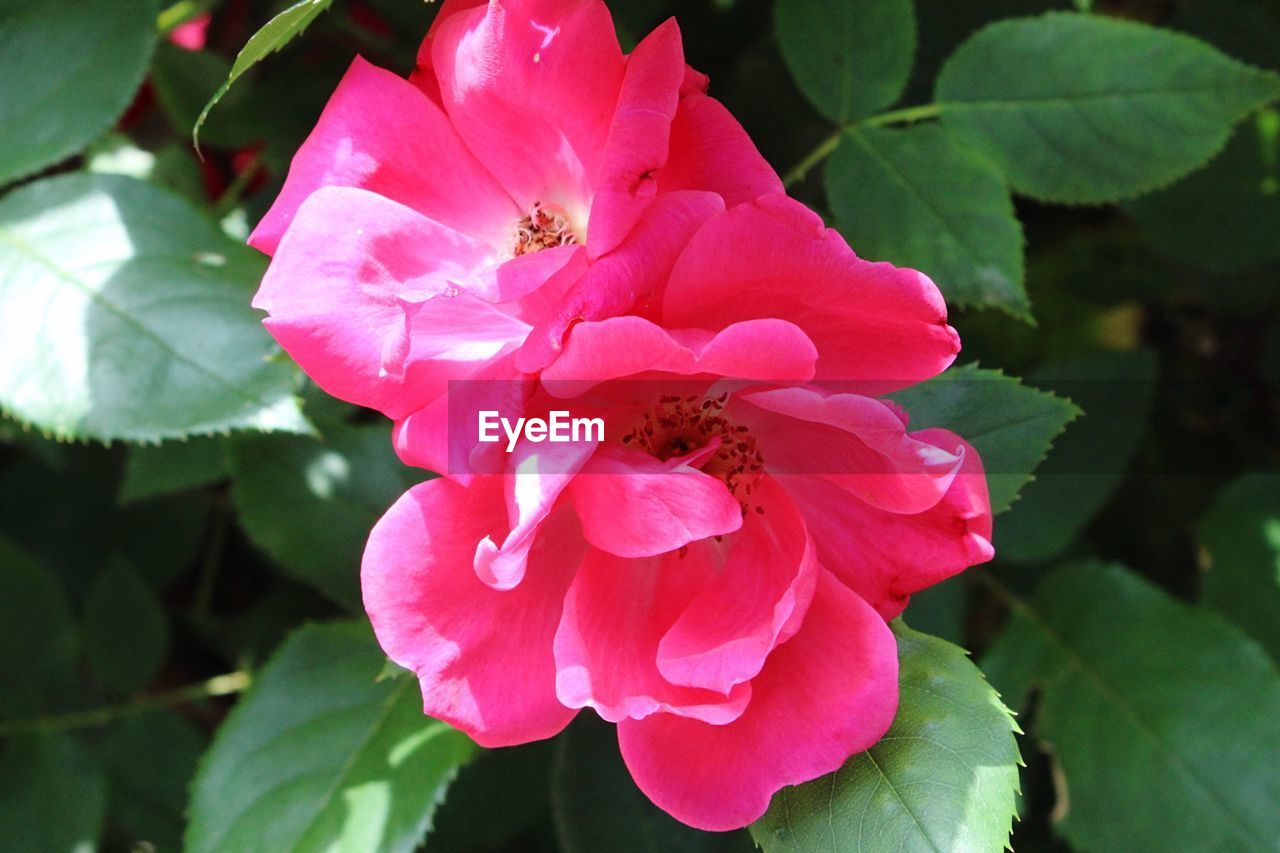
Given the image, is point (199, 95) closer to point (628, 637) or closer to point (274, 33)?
point (274, 33)

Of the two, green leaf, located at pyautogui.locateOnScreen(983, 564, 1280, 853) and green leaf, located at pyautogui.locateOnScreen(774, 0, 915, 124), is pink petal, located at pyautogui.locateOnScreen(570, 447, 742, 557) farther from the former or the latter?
green leaf, located at pyautogui.locateOnScreen(983, 564, 1280, 853)

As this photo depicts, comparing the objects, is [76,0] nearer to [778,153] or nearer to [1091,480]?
[778,153]

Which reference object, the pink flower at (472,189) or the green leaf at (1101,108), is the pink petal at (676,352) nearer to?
the pink flower at (472,189)

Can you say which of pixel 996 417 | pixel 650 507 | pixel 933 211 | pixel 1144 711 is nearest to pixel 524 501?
pixel 650 507

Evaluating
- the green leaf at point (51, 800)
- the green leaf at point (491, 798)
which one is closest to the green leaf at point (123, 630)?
the green leaf at point (51, 800)

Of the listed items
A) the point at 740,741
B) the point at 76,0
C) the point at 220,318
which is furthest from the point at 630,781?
the point at 76,0
